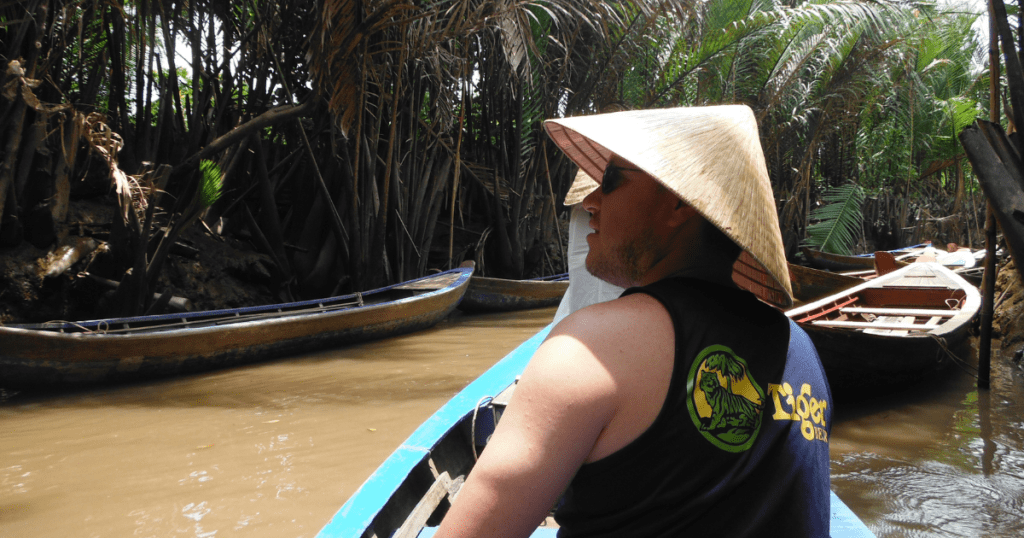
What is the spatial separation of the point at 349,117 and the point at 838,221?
463 inches

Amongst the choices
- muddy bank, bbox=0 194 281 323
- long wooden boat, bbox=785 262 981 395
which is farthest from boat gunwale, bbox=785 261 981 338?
muddy bank, bbox=0 194 281 323

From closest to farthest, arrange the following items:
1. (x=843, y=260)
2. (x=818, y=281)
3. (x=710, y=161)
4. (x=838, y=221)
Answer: (x=710, y=161), (x=818, y=281), (x=843, y=260), (x=838, y=221)

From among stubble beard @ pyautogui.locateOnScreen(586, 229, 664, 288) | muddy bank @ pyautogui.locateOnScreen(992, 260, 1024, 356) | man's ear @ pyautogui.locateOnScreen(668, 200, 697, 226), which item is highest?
man's ear @ pyautogui.locateOnScreen(668, 200, 697, 226)

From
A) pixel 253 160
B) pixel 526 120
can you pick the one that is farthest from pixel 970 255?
pixel 253 160

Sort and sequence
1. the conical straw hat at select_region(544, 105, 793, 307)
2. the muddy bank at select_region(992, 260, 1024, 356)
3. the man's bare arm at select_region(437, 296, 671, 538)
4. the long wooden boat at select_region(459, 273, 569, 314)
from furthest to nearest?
the long wooden boat at select_region(459, 273, 569, 314)
the muddy bank at select_region(992, 260, 1024, 356)
the conical straw hat at select_region(544, 105, 793, 307)
the man's bare arm at select_region(437, 296, 671, 538)

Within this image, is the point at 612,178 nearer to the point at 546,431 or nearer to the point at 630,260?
the point at 630,260

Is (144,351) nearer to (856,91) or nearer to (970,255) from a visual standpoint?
(970,255)

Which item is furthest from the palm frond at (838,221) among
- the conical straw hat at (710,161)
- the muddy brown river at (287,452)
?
the conical straw hat at (710,161)

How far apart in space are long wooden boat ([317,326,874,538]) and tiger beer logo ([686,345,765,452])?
105 centimetres

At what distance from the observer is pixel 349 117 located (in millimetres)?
6801

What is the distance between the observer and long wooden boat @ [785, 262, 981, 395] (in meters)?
3.66

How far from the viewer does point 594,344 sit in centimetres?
62

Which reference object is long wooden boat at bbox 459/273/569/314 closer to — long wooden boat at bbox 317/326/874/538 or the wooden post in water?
the wooden post in water

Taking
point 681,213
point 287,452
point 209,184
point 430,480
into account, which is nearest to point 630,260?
point 681,213
